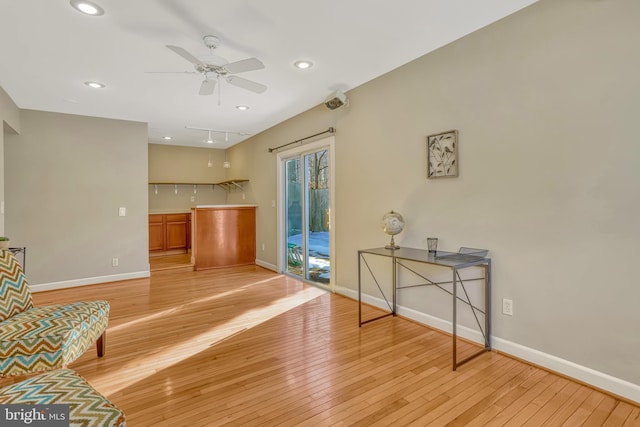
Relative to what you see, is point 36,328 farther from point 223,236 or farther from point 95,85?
point 223,236

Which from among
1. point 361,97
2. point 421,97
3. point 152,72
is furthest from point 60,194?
point 421,97

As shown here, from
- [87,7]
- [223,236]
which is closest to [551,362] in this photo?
[87,7]

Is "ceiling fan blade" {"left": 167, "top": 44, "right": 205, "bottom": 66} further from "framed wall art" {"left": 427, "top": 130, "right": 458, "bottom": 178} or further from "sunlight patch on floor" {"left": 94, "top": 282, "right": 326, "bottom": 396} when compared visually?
"sunlight patch on floor" {"left": 94, "top": 282, "right": 326, "bottom": 396}

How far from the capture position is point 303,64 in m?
3.13

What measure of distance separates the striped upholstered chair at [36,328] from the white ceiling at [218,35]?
175 centimetres

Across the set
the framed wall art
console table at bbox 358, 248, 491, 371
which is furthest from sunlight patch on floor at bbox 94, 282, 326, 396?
the framed wall art

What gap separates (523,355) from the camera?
7.83 ft

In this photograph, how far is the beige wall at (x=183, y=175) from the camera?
23.6ft

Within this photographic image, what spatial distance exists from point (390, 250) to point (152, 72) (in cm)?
294

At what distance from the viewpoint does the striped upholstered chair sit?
5.98 feet

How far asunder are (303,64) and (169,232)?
5.27 m

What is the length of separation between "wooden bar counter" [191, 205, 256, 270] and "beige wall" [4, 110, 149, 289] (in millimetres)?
826

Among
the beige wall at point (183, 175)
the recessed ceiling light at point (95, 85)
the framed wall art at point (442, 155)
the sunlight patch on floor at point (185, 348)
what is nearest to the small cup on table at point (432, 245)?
the framed wall art at point (442, 155)

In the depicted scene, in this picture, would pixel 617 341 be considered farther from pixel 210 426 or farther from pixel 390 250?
pixel 210 426
